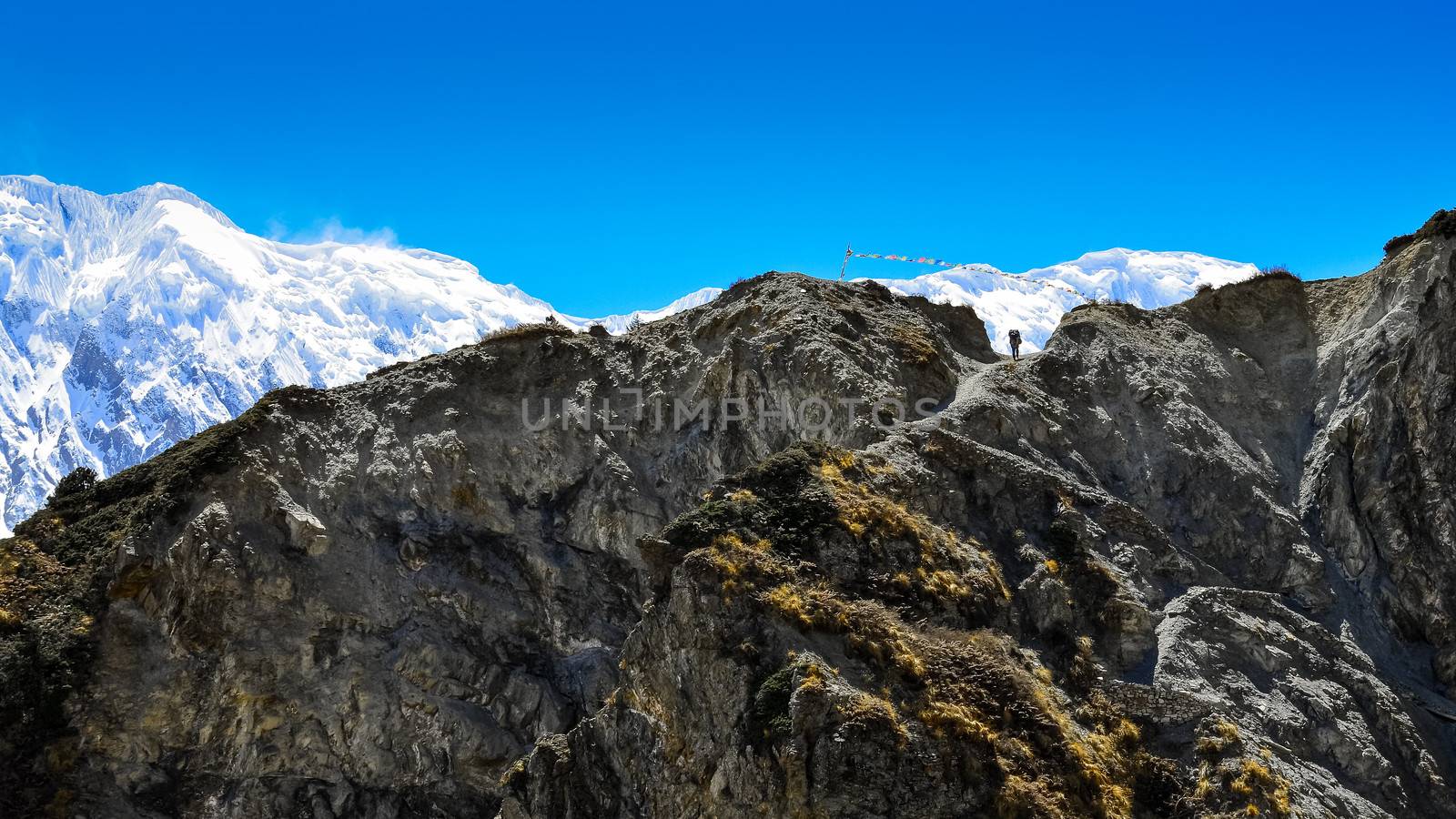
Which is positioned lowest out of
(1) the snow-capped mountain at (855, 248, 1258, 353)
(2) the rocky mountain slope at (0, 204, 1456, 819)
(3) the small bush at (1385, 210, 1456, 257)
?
(2) the rocky mountain slope at (0, 204, 1456, 819)

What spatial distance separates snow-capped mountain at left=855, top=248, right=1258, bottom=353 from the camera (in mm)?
167125

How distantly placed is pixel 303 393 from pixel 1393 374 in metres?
39.1

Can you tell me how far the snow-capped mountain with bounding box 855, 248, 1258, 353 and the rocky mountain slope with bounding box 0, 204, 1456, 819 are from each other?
125 meters

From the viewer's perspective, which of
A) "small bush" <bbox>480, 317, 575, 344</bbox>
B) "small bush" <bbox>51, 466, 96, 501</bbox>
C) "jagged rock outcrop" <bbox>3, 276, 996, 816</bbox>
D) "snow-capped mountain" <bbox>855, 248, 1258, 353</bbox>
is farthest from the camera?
"snow-capped mountain" <bbox>855, 248, 1258, 353</bbox>

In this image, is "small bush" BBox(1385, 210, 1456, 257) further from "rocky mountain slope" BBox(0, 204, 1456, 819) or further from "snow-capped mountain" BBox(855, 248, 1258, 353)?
"snow-capped mountain" BBox(855, 248, 1258, 353)

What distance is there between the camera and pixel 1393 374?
112ft

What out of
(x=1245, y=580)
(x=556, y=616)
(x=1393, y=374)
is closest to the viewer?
(x=1245, y=580)

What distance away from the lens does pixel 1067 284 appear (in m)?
173

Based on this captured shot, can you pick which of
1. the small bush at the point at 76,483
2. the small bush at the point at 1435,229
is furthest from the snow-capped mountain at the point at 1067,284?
the small bush at the point at 76,483

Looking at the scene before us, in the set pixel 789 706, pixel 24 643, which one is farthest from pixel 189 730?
pixel 789 706

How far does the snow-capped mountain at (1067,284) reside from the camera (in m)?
167

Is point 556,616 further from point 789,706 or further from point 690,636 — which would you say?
point 789,706

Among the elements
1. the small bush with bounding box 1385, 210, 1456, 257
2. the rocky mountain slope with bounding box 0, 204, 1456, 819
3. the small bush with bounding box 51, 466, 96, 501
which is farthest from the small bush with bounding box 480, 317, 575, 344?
the small bush with bounding box 1385, 210, 1456, 257

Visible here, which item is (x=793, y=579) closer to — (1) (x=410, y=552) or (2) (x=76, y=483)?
(1) (x=410, y=552)
